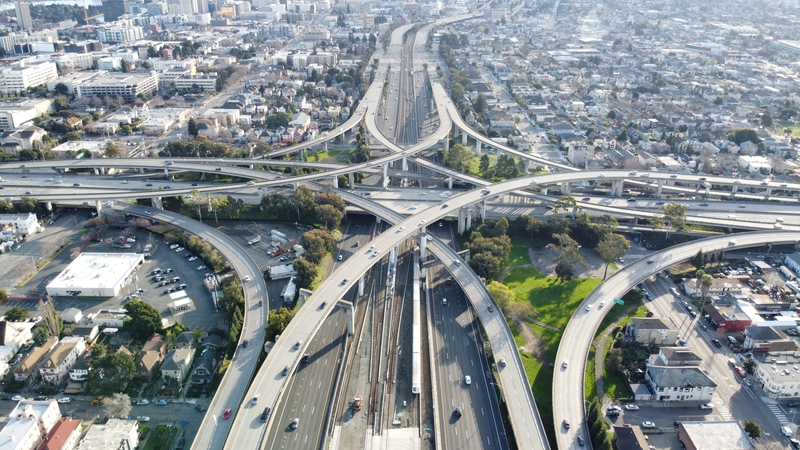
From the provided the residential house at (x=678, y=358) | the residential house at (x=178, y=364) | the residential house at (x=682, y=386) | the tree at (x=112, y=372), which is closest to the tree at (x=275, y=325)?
the residential house at (x=178, y=364)

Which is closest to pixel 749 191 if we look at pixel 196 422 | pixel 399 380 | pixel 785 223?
pixel 785 223

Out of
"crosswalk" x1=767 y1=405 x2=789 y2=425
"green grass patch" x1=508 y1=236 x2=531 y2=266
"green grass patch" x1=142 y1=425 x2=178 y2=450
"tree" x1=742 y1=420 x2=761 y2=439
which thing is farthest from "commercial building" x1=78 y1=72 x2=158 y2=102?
"crosswalk" x1=767 y1=405 x2=789 y2=425

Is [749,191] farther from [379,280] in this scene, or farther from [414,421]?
[414,421]

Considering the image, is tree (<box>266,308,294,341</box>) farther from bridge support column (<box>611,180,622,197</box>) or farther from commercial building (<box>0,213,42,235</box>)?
bridge support column (<box>611,180,622,197</box>)

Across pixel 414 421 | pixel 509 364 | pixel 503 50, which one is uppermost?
pixel 503 50

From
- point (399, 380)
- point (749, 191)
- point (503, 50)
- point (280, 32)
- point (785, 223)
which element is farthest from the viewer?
point (280, 32)

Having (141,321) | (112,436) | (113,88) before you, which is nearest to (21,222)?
(141,321)
